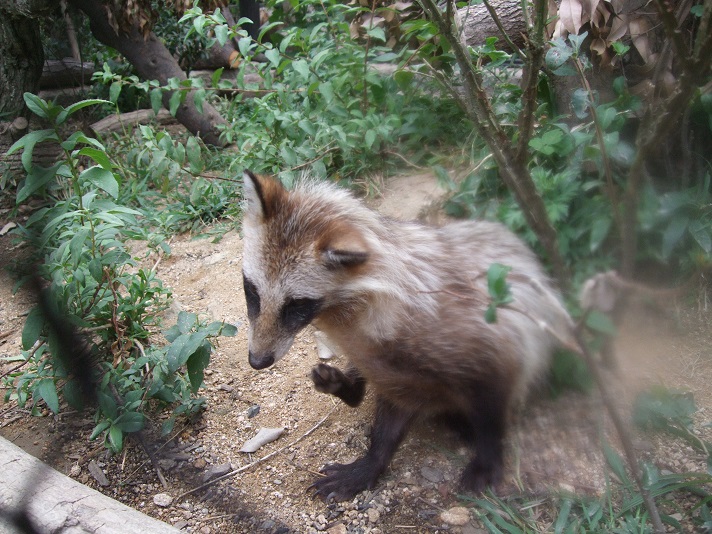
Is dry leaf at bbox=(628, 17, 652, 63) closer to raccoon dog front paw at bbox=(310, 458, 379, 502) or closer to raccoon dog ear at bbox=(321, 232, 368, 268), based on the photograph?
raccoon dog ear at bbox=(321, 232, 368, 268)

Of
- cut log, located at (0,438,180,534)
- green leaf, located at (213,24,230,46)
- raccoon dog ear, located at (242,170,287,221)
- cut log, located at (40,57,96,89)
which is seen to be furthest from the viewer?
cut log, located at (40,57,96,89)

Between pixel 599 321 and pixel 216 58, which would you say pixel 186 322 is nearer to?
pixel 599 321

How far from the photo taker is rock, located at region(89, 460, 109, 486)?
2.83 metres

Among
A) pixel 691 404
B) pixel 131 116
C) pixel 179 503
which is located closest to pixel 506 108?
pixel 691 404

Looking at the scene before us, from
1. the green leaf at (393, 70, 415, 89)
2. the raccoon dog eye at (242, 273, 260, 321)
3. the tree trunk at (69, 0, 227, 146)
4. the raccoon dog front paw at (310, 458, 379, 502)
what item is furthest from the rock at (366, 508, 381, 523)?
the tree trunk at (69, 0, 227, 146)

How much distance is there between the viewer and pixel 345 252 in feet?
8.46

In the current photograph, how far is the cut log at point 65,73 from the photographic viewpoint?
7075 millimetres

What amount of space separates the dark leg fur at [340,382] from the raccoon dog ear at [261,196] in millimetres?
812

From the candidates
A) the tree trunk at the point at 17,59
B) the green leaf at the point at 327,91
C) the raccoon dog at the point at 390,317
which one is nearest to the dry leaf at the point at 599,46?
the raccoon dog at the point at 390,317

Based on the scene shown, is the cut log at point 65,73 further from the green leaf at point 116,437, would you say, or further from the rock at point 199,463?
the rock at point 199,463

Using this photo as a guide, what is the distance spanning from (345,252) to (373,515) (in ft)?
3.73

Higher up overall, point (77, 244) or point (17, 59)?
point (17, 59)

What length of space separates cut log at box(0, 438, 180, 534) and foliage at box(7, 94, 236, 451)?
0.50 metres

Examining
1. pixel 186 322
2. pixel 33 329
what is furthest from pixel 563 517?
pixel 33 329
